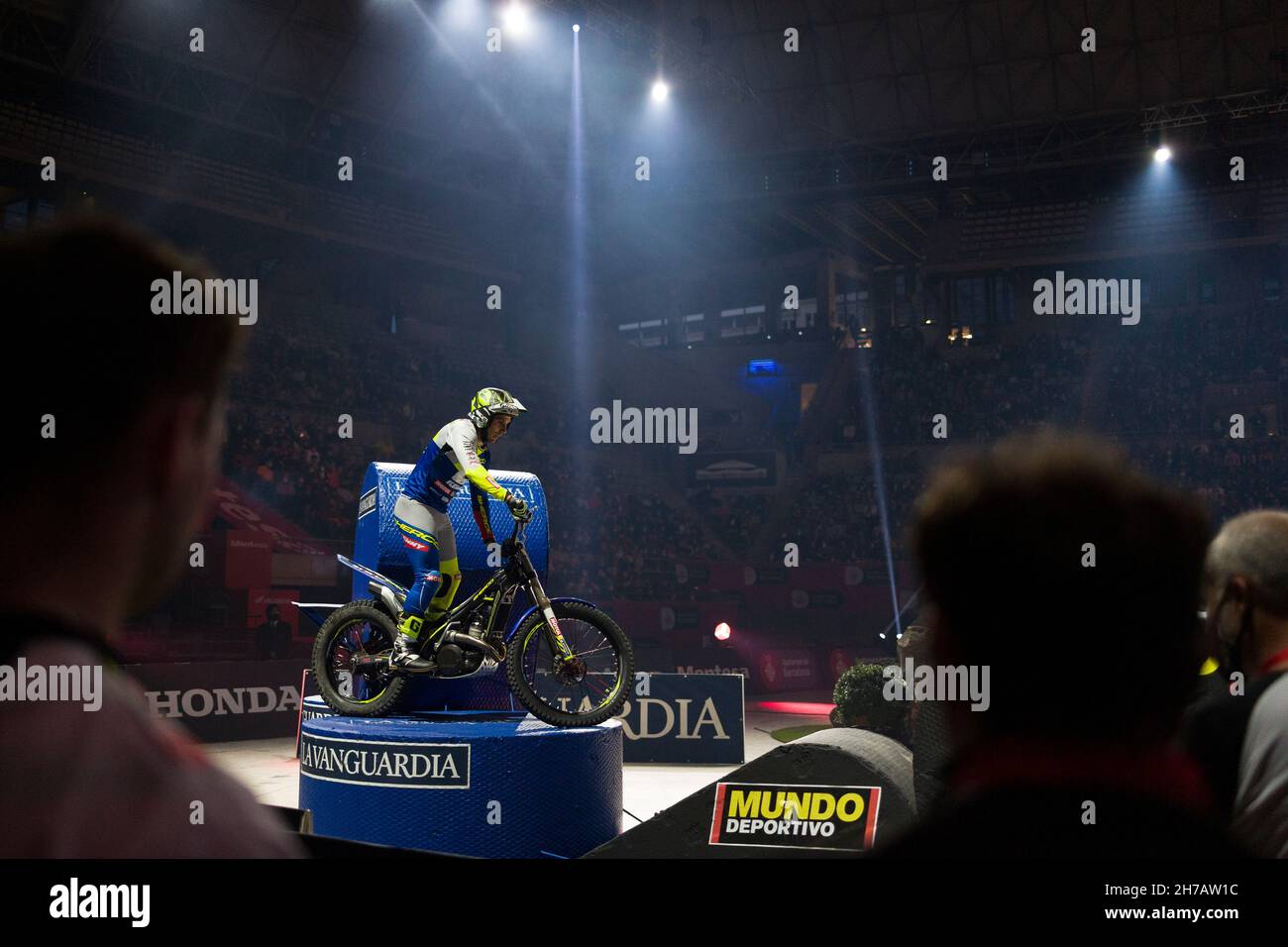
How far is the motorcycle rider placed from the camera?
26.1 ft

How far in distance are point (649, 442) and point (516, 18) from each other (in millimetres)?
9269

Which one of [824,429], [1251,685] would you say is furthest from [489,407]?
[824,429]

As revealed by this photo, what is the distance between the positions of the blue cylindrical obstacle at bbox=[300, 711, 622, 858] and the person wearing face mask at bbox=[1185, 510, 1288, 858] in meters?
5.27

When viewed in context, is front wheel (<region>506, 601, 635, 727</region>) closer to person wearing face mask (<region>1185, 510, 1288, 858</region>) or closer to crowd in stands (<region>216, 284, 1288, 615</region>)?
person wearing face mask (<region>1185, 510, 1288, 858</region>)

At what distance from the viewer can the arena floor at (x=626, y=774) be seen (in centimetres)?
1046

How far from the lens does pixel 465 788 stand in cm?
723

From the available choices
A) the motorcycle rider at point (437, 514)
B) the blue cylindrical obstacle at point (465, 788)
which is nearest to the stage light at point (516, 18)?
the motorcycle rider at point (437, 514)

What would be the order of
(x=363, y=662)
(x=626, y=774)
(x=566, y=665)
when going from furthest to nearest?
1. (x=626, y=774)
2. (x=363, y=662)
3. (x=566, y=665)

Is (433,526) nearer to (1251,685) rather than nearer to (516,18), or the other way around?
(1251,685)

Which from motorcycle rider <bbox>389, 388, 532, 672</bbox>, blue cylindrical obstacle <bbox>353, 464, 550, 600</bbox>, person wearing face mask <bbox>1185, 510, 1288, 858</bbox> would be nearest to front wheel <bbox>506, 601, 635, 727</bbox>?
motorcycle rider <bbox>389, 388, 532, 672</bbox>

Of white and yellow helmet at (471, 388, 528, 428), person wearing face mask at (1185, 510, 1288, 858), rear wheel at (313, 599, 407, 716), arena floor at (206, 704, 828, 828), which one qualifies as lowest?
arena floor at (206, 704, 828, 828)

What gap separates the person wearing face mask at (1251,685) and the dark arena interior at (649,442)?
1cm

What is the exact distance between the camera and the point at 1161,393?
27219 mm

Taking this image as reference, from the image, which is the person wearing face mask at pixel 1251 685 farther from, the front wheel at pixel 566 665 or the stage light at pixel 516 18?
the stage light at pixel 516 18
